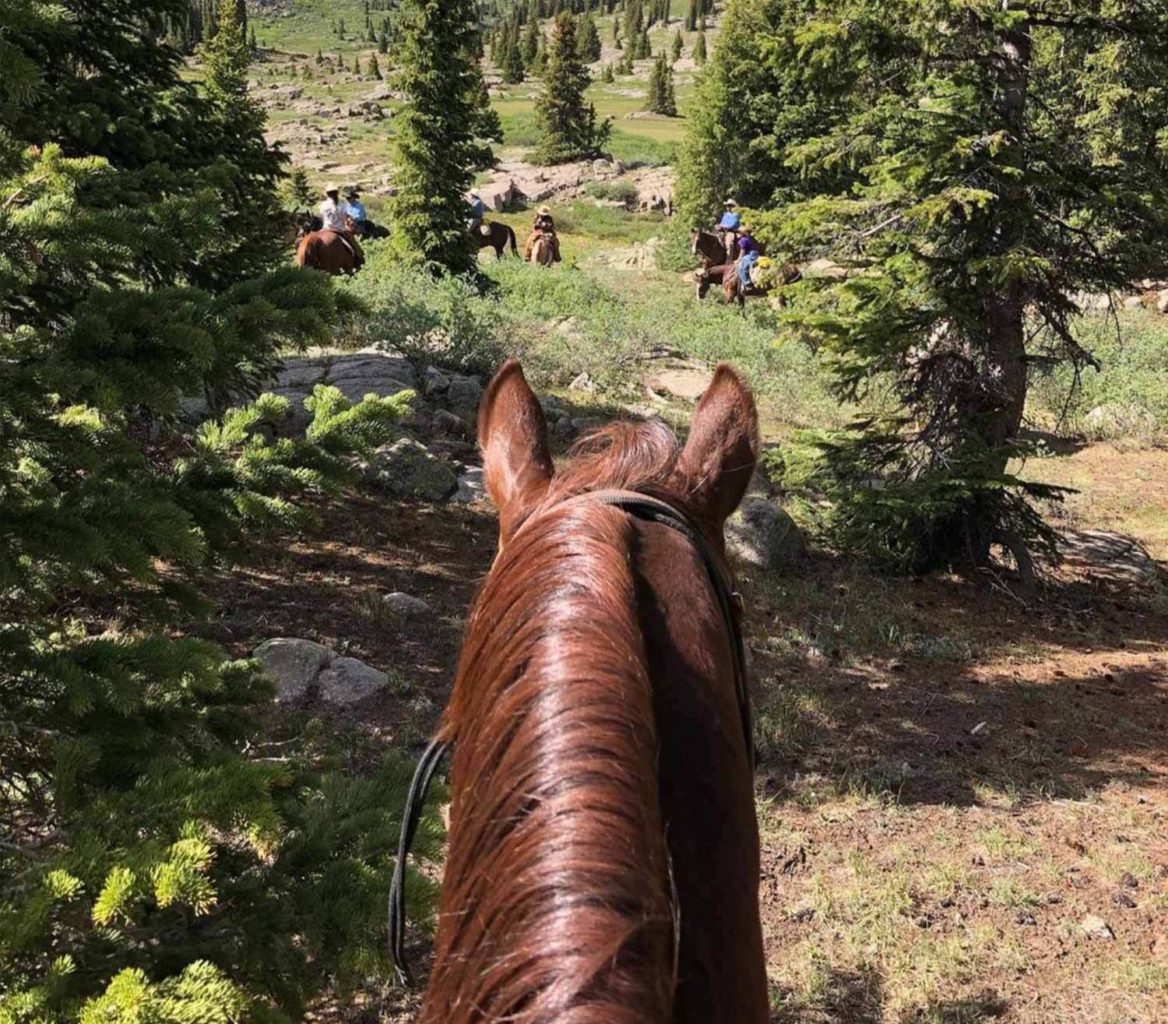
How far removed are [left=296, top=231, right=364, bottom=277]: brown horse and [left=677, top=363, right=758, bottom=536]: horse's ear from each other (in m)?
13.2

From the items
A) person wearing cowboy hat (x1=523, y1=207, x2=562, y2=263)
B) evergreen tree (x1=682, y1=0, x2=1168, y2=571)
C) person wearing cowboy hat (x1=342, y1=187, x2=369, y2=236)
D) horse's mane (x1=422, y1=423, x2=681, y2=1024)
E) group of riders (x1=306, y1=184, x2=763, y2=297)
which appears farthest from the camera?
person wearing cowboy hat (x1=523, y1=207, x2=562, y2=263)

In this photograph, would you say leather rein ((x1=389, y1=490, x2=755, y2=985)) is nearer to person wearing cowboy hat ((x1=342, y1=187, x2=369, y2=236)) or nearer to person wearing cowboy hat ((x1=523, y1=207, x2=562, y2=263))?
person wearing cowboy hat ((x1=342, y1=187, x2=369, y2=236))

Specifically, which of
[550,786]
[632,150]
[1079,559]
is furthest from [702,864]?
[632,150]

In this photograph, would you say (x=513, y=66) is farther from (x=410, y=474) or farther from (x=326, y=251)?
(x=410, y=474)

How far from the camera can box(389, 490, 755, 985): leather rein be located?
1276mm

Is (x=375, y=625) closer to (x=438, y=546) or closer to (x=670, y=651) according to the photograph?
(x=438, y=546)

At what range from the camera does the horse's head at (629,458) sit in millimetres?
1488

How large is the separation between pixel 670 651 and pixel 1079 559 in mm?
8753

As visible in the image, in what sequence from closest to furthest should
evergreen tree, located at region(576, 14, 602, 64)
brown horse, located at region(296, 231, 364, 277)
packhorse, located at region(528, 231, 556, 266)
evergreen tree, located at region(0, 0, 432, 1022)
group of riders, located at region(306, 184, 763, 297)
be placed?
evergreen tree, located at region(0, 0, 432, 1022) < brown horse, located at region(296, 231, 364, 277) < group of riders, located at region(306, 184, 763, 297) < packhorse, located at region(528, 231, 556, 266) < evergreen tree, located at region(576, 14, 602, 64)

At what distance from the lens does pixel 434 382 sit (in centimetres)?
1020

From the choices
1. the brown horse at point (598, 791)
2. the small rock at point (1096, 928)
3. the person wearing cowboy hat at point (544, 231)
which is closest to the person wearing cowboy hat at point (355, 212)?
the person wearing cowboy hat at point (544, 231)

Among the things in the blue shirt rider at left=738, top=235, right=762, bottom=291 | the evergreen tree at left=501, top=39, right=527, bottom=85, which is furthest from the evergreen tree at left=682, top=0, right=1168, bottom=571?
the evergreen tree at left=501, top=39, right=527, bottom=85

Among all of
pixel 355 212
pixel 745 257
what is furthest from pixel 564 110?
pixel 355 212

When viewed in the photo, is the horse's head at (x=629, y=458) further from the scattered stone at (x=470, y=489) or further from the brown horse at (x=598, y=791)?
the scattered stone at (x=470, y=489)
